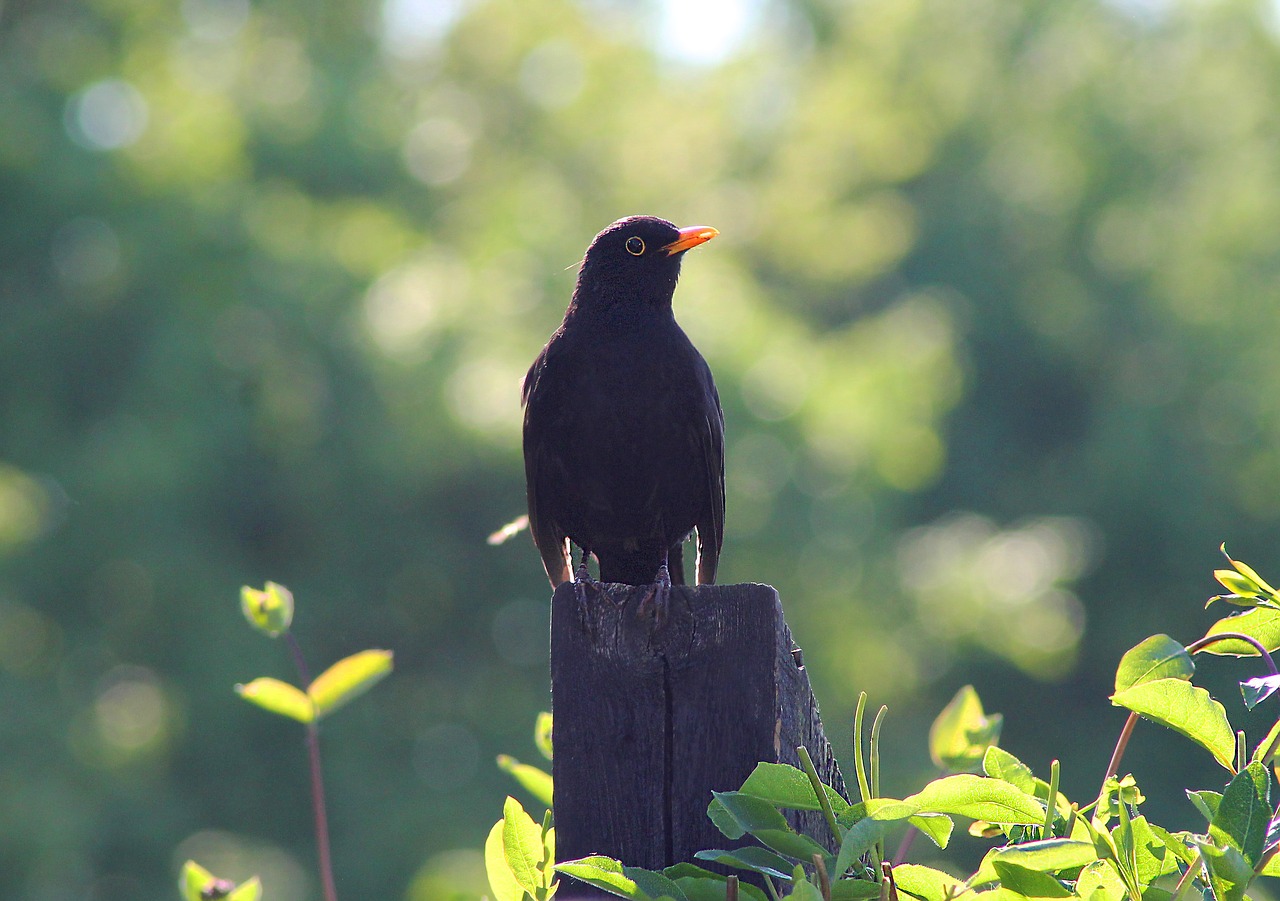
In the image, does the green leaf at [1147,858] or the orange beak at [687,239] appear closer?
the green leaf at [1147,858]

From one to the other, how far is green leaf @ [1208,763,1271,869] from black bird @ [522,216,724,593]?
2.66m

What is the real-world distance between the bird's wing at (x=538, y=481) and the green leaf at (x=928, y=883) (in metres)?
2.48

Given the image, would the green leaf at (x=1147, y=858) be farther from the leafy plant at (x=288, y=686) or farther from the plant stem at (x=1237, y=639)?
the leafy plant at (x=288, y=686)

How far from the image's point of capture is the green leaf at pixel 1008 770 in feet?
6.08

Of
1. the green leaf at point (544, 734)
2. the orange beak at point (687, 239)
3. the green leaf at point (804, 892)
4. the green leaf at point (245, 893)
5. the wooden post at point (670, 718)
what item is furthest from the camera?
the orange beak at point (687, 239)

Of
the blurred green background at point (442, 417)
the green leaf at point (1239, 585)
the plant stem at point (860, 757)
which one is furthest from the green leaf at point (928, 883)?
the blurred green background at point (442, 417)

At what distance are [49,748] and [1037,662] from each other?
1141 cm

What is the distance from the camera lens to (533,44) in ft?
80.5

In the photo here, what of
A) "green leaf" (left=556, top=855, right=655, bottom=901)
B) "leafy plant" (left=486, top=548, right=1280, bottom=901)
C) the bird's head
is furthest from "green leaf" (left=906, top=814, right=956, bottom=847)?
the bird's head

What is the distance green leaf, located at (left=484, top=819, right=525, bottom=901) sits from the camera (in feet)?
6.26

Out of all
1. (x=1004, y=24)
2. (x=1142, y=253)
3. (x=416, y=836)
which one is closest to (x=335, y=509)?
(x=416, y=836)

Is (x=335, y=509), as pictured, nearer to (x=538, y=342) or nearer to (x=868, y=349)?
(x=538, y=342)

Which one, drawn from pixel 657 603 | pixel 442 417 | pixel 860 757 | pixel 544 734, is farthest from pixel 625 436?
pixel 442 417

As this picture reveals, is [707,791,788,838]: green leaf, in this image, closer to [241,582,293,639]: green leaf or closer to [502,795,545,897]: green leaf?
[502,795,545,897]: green leaf
